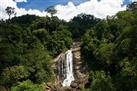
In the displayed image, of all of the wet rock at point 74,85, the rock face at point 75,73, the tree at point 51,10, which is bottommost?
the wet rock at point 74,85

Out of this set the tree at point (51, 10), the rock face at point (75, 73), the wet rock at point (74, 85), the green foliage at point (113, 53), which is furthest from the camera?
the tree at point (51, 10)

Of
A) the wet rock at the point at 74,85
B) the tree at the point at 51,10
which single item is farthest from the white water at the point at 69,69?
the tree at the point at 51,10

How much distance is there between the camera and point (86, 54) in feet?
239

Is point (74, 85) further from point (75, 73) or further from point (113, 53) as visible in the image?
point (113, 53)

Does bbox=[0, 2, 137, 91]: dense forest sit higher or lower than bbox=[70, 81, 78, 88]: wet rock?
higher

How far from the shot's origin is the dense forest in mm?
49938

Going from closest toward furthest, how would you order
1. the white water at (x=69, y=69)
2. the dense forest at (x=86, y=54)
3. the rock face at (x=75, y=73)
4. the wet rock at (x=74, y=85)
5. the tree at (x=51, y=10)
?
the dense forest at (x=86, y=54) → the wet rock at (x=74, y=85) → the rock face at (x=75, y=73) → the white water at (x=69, y=69) → the tree at (x=51, y=10)

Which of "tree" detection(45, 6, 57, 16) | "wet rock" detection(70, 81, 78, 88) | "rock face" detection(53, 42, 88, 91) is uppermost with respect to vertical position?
"tree" detection(45, 6, 57, 16)

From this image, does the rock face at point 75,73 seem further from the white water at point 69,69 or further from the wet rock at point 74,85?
the white water at point 69,69

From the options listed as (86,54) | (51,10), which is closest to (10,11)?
(51,10)

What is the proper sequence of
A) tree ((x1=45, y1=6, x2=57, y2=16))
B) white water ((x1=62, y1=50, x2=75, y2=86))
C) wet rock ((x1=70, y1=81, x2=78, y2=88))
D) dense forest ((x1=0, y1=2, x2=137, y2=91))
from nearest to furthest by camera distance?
dense forest ((x1=0, y1=2, x2=137, y2=91)), wet rock ((x1=70, y1=81, x2=78, y2=88)), white water ((x1=62, y1=50, x2=75, y2=86)), tree ((x1=45, y1=6, x2=57, y2=16))

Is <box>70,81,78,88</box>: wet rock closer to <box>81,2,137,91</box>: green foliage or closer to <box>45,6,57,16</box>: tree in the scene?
<box>81,2,137,91</box>: green foliage

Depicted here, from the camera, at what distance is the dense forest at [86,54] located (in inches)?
1966

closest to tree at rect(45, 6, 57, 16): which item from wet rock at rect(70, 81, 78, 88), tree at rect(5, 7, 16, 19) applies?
tree at rect(5, 7, 16, 19)
